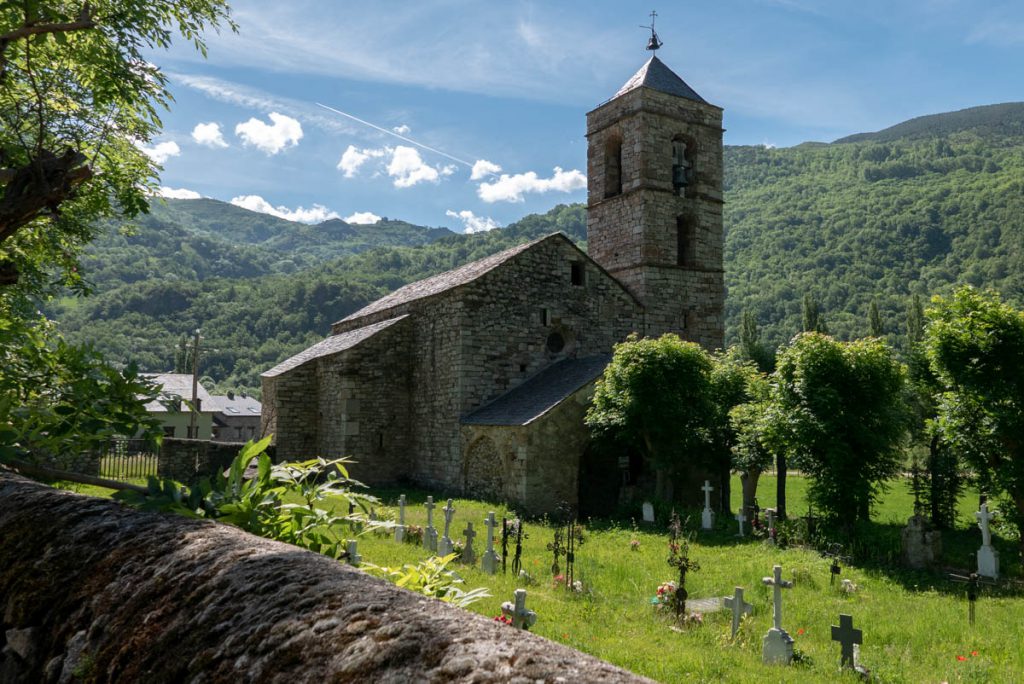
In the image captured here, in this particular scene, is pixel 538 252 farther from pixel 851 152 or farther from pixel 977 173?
pixel 851 152

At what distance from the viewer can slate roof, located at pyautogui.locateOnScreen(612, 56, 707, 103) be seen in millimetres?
25203

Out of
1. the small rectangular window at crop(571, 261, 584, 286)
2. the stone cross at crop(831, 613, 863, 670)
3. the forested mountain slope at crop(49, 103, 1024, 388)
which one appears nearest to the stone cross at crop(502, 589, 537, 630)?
the stone cross at crop(831, 613, 863, 670)

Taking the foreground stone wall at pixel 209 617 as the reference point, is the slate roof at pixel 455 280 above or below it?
above

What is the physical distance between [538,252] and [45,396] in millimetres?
18695

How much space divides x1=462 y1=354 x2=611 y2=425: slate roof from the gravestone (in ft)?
27.7

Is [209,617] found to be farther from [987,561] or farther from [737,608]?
[987,561]

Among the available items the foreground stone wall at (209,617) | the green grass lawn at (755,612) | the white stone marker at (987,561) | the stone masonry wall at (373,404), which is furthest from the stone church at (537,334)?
the foreground stone wall at (209,617)

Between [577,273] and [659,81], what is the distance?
834cm

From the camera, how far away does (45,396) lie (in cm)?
421

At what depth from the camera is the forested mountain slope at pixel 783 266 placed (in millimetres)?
98250

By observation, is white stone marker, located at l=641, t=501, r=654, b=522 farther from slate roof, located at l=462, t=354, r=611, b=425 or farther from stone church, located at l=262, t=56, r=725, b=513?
slate roof, located at l=462, t=354, r=611, b=425

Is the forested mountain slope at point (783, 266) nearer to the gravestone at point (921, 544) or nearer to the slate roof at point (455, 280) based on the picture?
the slate roof at point (455, 280)

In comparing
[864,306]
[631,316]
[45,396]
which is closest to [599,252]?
[631,316]

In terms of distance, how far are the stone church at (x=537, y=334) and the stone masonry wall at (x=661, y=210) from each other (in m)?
0.06
